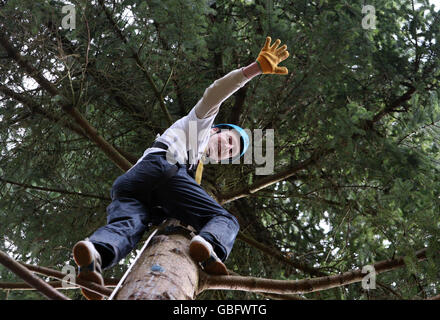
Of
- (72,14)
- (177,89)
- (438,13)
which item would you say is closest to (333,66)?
(438,13)

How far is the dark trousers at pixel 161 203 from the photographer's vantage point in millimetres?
2670

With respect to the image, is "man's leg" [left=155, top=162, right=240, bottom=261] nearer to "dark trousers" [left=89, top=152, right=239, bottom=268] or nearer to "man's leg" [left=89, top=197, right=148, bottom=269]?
"dark trousers" [left=89, top=152, right=239, bottom=268]

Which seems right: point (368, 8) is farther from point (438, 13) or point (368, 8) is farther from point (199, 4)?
point (199, 4)

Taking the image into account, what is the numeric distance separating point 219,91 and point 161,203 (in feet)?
3.00

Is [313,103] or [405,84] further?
[313,103]

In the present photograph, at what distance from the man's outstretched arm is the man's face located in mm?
480

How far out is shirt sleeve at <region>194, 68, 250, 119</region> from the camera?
3107mm

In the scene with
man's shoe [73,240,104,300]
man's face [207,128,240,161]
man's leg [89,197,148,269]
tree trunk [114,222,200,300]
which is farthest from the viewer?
man's face [207,128,240,161]

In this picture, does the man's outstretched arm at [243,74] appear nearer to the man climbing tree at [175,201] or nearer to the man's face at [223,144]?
the man climbing tree at [175,201]

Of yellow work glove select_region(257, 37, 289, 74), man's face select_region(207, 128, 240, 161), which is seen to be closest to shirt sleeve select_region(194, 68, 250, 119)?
yellow work glove select_region(257, 37, 289, 74)

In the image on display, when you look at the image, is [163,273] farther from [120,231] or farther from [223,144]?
[223,144]

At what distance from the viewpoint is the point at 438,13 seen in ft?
12.3

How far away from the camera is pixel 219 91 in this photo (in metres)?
3.15

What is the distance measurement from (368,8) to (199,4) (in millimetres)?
1499
